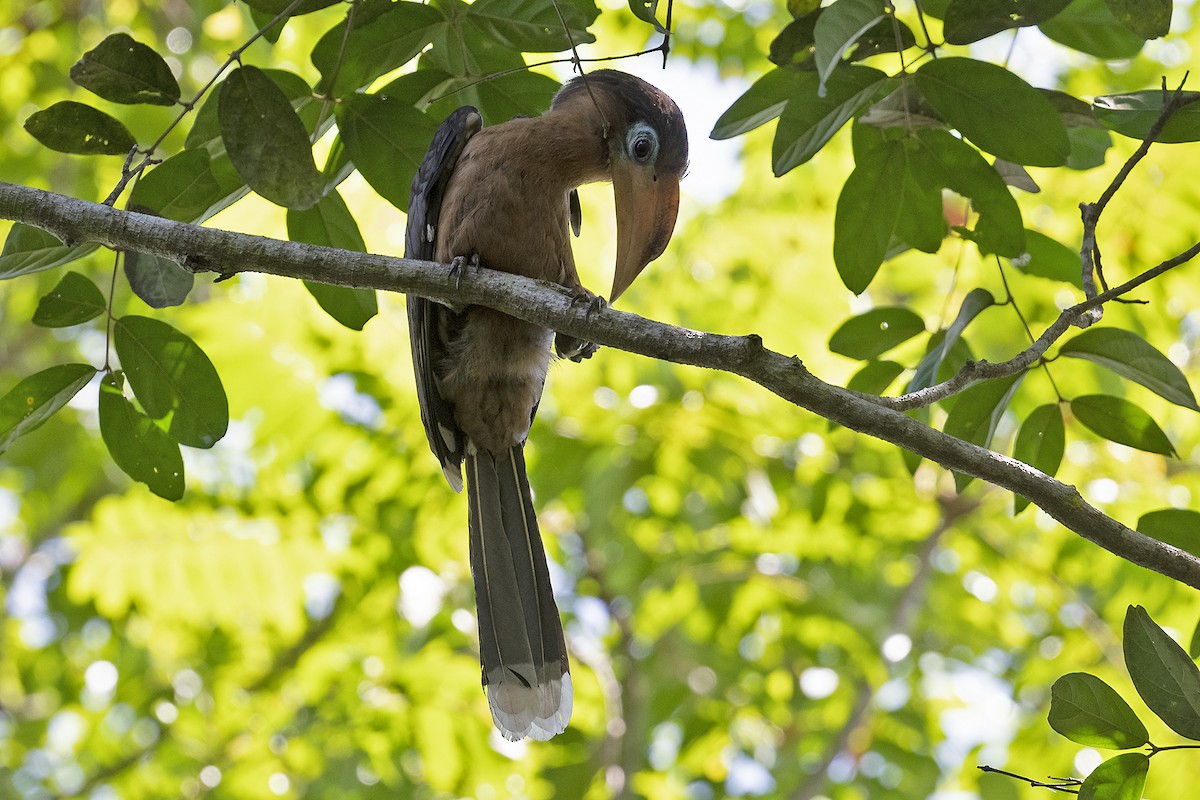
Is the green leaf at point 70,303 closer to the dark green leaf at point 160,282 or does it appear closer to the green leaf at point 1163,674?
the dark green leaf at point 160,282

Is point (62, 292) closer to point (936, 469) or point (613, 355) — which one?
point (613, 355)

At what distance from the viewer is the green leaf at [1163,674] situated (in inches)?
67.2

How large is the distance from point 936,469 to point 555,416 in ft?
6.29

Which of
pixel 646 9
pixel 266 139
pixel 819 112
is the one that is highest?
pixel 646 9

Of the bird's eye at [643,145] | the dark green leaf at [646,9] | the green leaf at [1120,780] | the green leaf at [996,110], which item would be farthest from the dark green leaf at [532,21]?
the green leaf at [1120,780]

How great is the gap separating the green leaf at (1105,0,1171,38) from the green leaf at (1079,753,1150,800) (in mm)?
1356

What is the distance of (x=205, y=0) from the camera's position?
5332 mm

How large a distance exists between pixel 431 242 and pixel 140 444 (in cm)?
104

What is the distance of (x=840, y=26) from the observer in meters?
1.77

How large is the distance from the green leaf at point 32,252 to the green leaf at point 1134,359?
2121 millimetres

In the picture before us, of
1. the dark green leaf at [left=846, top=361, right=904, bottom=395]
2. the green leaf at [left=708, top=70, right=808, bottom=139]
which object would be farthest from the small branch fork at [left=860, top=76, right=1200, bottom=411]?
the green leaf at [left=708, top=70, right=808, bottom=139]

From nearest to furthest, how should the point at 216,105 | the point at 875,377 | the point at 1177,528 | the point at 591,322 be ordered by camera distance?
1. the point at 591,322
2. the point at 1177,528
3. the point at 216,105
4. the point at 875,377

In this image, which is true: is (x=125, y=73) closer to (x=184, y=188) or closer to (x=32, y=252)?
Result: (x=184, y=188)

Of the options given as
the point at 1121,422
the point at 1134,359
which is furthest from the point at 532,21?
the point at 1121,422
